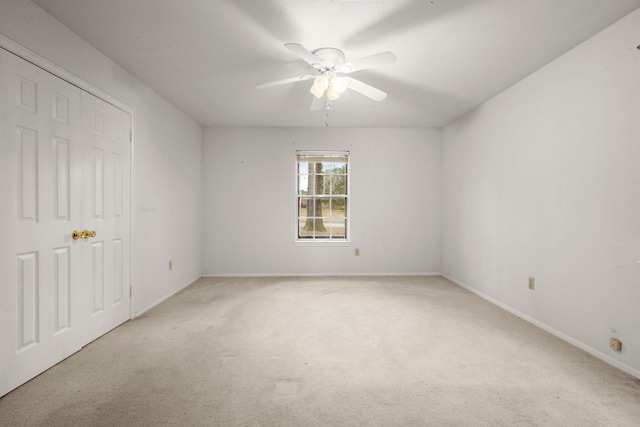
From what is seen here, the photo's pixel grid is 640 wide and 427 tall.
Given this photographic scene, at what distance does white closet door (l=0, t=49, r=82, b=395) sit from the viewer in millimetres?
1896

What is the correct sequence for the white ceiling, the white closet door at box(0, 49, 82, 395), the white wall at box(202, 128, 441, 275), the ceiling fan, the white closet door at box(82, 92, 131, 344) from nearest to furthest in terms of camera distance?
the white closet door at box(0, 49, 82, 395) < the white ceiling < the ceiling fan < the white closet door at box(82, 92, 131, 344) < the white wall at box(202, 128, 441, 275)

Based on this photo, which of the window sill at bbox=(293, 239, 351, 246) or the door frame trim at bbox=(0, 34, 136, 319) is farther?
the window sill at bbox=(293, 239, 351, 246)

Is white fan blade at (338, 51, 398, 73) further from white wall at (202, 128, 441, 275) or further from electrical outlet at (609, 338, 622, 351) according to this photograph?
white wall at (202, 128, 441, 275)

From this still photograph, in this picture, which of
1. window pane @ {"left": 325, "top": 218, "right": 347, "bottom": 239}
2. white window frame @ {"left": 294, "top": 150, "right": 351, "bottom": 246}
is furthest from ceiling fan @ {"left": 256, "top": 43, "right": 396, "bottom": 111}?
window pane @ {"left": 325, "top": 218, "right": 347, "bottom": 239}

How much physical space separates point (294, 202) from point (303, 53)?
315 cm

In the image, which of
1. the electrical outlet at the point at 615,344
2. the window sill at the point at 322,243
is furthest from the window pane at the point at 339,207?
the electrical outlet at the point at 615,344

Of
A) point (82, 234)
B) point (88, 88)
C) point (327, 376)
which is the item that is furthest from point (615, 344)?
point (88, 88)

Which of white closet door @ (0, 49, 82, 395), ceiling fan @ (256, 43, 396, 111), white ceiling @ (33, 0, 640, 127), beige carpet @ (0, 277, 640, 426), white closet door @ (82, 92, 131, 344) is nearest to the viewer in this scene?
beige carpet @ (0, 277, 640, 426)

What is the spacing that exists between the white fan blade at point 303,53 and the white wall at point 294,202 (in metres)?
2.65

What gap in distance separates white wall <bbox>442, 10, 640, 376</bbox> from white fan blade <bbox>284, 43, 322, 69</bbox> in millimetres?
2126

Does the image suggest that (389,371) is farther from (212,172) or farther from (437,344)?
(212,172)

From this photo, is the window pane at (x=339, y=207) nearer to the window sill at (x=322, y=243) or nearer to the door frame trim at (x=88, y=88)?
the window sill at (x=322, y=243)

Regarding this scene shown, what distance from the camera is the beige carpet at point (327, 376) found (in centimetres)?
170

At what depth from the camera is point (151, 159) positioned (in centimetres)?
361
